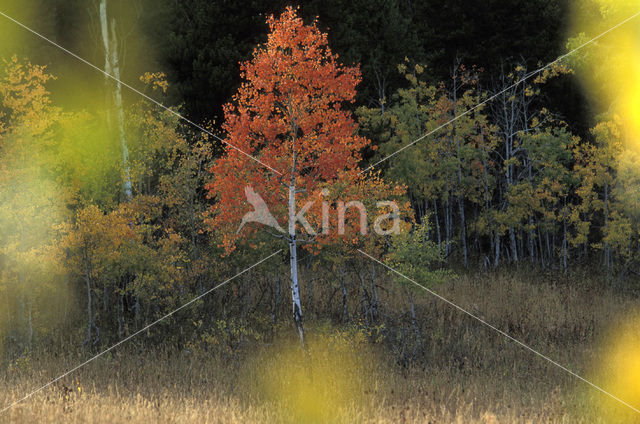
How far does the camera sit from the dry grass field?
36.9ft

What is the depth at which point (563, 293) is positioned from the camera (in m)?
23.1

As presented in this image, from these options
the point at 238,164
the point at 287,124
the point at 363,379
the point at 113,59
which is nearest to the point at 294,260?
the point at 238,164

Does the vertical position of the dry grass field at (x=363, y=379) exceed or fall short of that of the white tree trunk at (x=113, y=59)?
it falls short

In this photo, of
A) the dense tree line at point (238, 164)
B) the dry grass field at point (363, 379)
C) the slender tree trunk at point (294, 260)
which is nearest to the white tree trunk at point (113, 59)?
the dense tree line at point (238, 164)

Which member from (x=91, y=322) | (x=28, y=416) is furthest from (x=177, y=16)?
(x=28, y=416)

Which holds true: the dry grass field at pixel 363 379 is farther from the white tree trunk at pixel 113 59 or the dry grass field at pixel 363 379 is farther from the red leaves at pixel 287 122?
the white tree trunk at pixel 113 59

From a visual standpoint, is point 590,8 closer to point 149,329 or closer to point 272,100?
point 272,100

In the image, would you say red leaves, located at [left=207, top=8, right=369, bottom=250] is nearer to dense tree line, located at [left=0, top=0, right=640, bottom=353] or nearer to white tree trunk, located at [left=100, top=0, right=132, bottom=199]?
dense tree line, located at [left=0, top=0, right=640, bottom=353]

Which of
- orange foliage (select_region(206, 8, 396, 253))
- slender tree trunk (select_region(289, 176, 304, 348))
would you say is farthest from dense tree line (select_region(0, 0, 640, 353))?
slender tree trunk (select_region(289, 176, 304, 348))

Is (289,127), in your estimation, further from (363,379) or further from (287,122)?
(363,379)

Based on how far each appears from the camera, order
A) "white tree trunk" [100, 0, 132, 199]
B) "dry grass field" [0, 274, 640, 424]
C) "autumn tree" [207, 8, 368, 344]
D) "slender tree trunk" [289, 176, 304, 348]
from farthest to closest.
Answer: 1. "white tree trunk" [100, 0, 132, 199]
2. "autumn tree" [207, 8, 368, 344]
3. "slender tree trunk" [289, 176, 304, 348]
4. "dry grass field" [0, 274, 640, 424]

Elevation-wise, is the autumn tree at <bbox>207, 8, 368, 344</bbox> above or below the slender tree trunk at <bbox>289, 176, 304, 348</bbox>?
above

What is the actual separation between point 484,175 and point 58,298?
1973cm

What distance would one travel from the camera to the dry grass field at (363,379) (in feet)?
36.9
